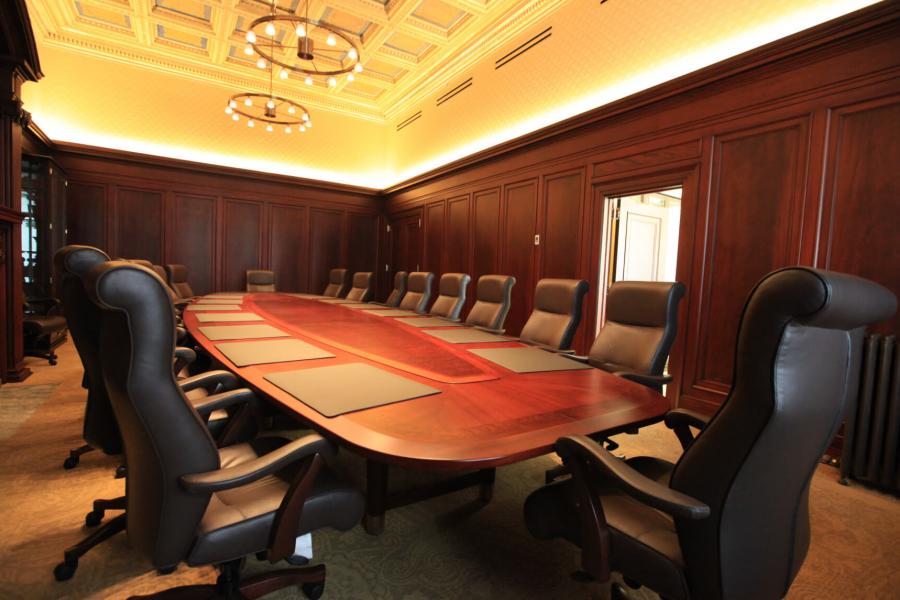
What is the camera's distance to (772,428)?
872mm

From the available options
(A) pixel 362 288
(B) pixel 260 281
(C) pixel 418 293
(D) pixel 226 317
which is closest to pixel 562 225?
(C) pixel 418 293

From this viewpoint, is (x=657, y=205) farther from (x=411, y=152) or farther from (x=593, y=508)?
(x=593, y=508)

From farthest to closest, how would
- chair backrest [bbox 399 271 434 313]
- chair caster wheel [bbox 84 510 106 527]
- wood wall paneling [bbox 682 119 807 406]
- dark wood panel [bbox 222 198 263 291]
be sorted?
dark wood panel [bbox 222 198 263 291] < chair backrest [bbox 399 271 434 313] < wood wall paneling [bbox 682 119 807 406] < chair caster wheel [bbox 84 510 106 527]

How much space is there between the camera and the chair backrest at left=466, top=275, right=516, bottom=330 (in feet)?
12.2

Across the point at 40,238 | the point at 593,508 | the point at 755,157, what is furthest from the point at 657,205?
the point at 40,238

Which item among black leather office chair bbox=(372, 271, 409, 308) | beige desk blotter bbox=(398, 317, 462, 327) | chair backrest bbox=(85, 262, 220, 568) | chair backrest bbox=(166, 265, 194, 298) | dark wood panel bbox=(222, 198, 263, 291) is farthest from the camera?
dark wood panel bbox=(222, 198, 263, 291)

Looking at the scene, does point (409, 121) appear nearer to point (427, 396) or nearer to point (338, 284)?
point (338, 284)

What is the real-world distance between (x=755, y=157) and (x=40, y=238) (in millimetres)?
8177

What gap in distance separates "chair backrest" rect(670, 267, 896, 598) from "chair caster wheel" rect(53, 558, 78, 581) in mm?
2044

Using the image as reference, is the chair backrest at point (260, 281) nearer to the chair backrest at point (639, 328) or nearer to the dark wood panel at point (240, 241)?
the dark wood panel at point (240, 241)

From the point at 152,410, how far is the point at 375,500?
1125 millimetres

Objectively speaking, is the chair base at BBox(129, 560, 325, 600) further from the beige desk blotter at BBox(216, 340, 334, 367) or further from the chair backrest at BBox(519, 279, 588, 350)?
the chair backrest at BBox(519, 279, 588, 350)


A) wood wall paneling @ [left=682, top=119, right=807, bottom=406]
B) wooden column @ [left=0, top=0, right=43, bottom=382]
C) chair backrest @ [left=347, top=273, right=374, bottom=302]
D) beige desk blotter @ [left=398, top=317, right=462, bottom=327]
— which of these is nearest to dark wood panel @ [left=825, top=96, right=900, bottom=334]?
wood wall paneling @ [left=682, top=119, right=807, bottom=406]

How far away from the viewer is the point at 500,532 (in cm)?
194
